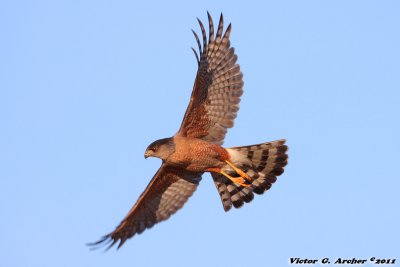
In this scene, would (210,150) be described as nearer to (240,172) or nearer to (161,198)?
(240,172)

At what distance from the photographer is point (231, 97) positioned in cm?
1265

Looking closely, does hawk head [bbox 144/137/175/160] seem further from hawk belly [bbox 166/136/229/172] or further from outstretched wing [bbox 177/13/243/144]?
outstretched wing [bbox 177/13/243/144]

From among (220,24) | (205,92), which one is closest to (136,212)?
(205,92)

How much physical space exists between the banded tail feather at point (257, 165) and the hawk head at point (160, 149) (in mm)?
1127

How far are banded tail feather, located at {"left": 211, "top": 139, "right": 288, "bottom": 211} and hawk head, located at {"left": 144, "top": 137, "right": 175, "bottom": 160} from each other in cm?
113

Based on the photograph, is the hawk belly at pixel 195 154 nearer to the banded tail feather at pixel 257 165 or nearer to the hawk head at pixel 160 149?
the hawk head at pixel 160 149

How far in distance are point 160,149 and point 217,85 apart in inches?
59.6

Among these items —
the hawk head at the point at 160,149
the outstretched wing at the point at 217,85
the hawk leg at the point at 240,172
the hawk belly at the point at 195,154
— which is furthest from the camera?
the hawk leg at the point at 240,172

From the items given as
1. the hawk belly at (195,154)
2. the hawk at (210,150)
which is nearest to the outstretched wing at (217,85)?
the hawk at (210,150)

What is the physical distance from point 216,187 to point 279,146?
1.62 meters

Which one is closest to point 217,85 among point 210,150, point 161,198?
point 210,150

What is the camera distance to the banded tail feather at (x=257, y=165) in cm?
1294

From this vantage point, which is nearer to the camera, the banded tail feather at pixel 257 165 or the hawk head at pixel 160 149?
the hawk head at pixel 160 149

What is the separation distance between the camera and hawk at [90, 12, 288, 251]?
12.5 m
